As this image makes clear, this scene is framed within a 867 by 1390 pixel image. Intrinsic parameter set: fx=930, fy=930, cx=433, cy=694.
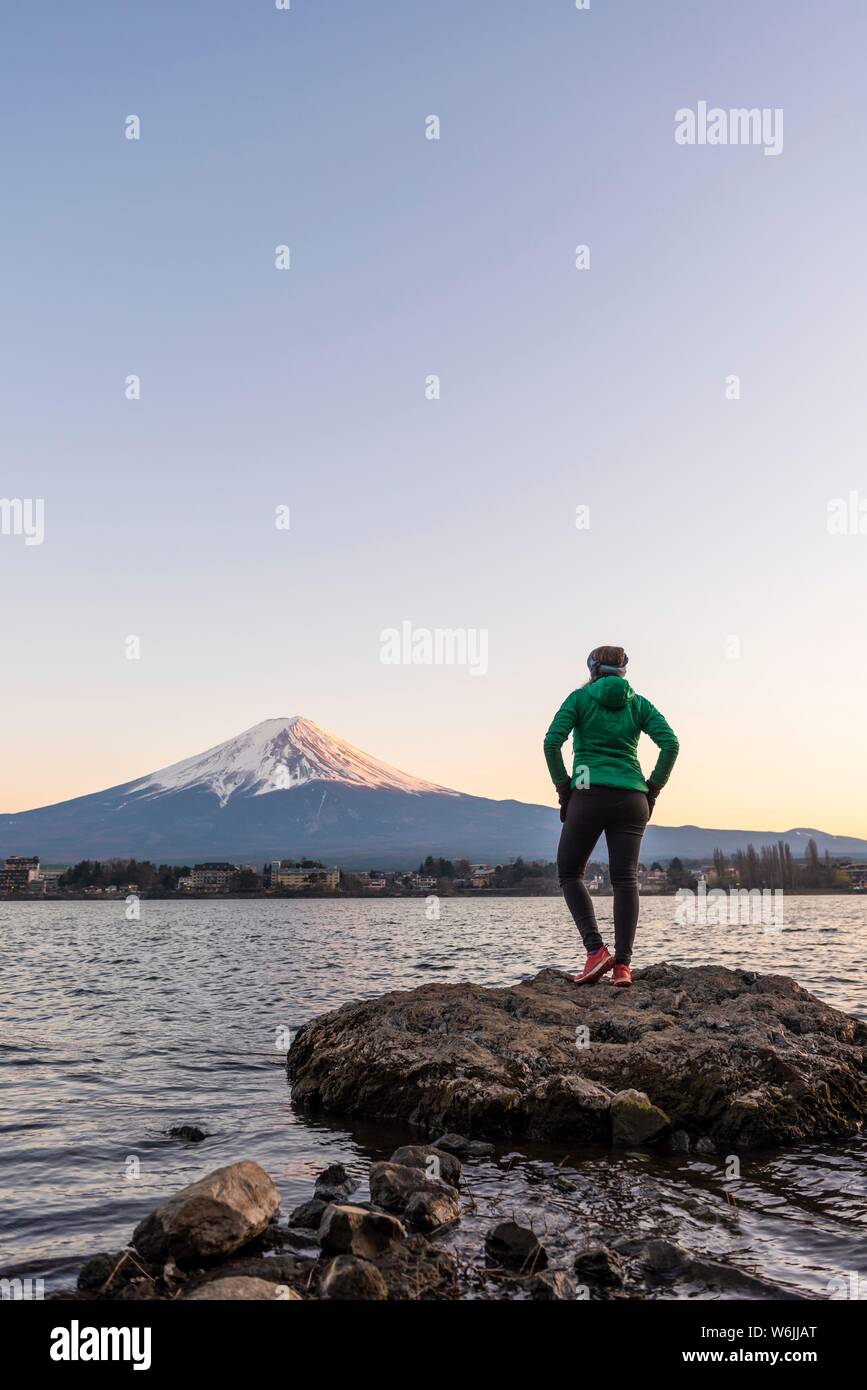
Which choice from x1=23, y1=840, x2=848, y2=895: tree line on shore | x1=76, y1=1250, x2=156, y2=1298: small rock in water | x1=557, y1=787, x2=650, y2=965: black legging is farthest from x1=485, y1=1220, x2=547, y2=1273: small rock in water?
x1=23, y1=840, x2=848, y2=895: tree line on shore

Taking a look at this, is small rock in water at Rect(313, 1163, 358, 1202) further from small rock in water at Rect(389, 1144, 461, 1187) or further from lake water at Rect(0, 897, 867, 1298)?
small rock in water at Rect(389, 1144, 461, 1187)

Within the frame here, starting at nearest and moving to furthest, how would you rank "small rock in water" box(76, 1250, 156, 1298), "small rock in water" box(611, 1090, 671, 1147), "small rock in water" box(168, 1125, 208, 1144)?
"small rock in water" box(76, 1250, 156, 1298)
"small rock in water" box(611, 1090, 671, 1147)
"small rock in water" box(168, 1125, 208, 1144)

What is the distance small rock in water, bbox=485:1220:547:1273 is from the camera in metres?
4.83

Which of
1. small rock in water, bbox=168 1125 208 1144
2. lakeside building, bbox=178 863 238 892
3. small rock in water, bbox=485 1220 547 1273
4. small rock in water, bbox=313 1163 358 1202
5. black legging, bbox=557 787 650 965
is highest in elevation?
black legging, bbox=557 787 650 965

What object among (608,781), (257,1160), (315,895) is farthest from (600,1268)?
(315,895)

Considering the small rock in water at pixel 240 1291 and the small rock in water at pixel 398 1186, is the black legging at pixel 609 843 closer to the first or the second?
the small rock in water at pixel 398 1186

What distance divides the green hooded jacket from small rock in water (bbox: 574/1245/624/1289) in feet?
16.2

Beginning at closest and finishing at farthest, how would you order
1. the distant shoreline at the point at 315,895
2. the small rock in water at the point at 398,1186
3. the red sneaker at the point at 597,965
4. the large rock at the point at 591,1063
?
the small rock in water at the point at 398,1186 < the large rock at the point at 591,1063 < the red sneaker at the point at 597,965 < the distant shoreline at the point at 315,895

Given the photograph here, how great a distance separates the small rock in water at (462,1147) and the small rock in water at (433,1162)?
0.57m

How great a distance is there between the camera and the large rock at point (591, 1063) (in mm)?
7699

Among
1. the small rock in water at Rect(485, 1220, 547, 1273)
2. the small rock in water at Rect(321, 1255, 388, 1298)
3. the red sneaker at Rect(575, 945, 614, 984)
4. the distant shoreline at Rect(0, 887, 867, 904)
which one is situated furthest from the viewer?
→ the distant shoreline at Rect(0, 887, 867, 904)

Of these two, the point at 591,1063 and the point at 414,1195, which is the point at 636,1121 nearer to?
the point at 591,1063

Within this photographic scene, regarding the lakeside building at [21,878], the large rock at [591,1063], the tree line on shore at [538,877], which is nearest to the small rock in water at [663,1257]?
the large rock at [591,1063]

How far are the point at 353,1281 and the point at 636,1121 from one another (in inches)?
151
